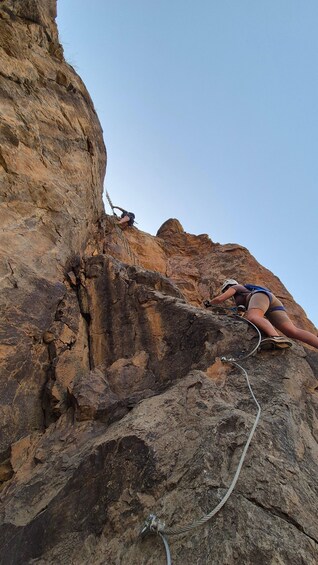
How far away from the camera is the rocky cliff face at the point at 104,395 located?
9.35 ft

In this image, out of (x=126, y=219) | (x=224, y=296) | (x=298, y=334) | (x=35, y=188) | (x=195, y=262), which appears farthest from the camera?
(x=195, y=262)

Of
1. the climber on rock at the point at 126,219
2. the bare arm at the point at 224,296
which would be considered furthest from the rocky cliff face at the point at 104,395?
the climber on rock at the point at 126,219

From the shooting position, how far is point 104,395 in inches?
189

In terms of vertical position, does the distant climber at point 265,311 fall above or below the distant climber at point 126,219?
below

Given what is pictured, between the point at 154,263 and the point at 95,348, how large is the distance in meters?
7.35

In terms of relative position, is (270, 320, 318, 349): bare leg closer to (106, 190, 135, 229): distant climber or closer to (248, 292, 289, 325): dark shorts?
(248, 292, 289, 325): dark shorts

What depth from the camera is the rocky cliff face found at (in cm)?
285

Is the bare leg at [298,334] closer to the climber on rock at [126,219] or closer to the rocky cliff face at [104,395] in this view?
the rocky cliff face at [104,395]

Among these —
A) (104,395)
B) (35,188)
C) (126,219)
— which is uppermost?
(126,219)

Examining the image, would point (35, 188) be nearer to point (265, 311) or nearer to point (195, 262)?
point (265, 311)

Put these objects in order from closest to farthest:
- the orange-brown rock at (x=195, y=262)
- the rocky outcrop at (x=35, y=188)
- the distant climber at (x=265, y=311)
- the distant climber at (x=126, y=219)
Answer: the rocky outcrop at (x=35, y=188)
the distant climber at (x=265, y=311)
the orange-brown rock at (x=195, y=262)
the distant climber at (x=126, y=219)

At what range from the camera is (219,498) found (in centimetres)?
281

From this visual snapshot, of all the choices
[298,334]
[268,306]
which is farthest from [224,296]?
[298,334]

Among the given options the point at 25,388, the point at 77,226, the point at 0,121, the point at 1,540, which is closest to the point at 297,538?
the point at 1,540
